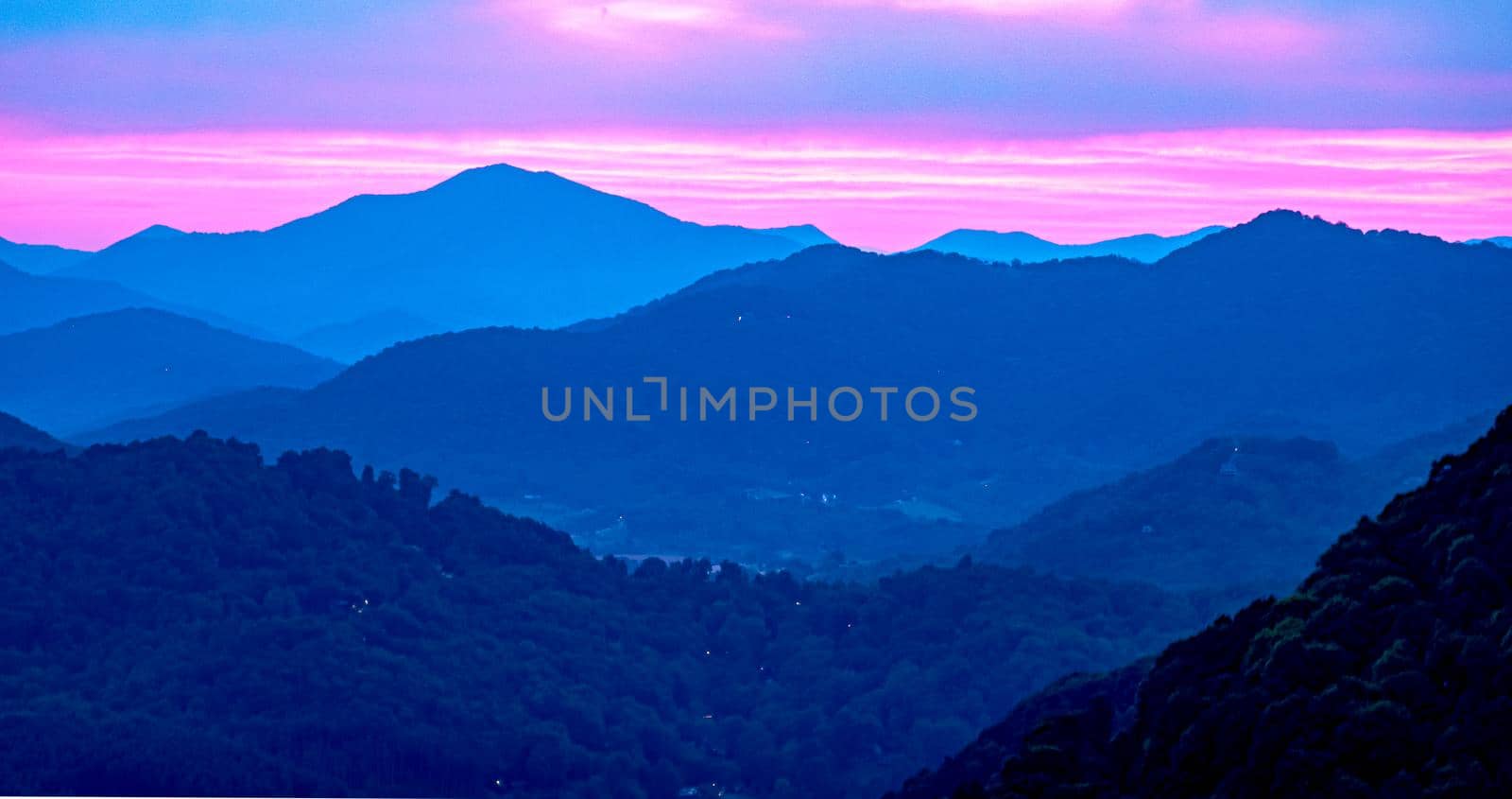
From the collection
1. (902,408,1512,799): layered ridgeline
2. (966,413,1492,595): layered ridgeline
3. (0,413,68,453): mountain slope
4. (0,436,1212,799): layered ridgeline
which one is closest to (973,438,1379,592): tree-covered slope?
(966,413,1492,595): layered ridgeline

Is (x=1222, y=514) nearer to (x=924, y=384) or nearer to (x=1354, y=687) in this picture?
(x=1354, y=687)

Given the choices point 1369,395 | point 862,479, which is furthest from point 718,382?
point 1369,395

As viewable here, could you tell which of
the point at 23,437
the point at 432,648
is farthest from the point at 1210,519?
the point at 23,437

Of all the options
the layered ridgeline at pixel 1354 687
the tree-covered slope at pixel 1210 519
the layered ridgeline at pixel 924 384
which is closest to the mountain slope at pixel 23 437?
the tree-covered slope at pixel 1210 519

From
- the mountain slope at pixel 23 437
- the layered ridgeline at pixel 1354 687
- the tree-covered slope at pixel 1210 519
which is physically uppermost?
the layered ridgeline at pixel 1354 687

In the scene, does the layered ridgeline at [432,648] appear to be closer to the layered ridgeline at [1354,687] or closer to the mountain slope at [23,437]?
the mountain slope at [23,437]

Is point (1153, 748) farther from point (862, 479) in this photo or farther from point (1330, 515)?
point (862, 479)

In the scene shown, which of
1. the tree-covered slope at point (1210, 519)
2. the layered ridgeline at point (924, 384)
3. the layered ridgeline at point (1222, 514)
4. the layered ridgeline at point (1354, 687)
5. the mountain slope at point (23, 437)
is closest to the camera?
the layered ridgeline at point (1354, 687)

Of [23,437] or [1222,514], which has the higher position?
[23,437]
